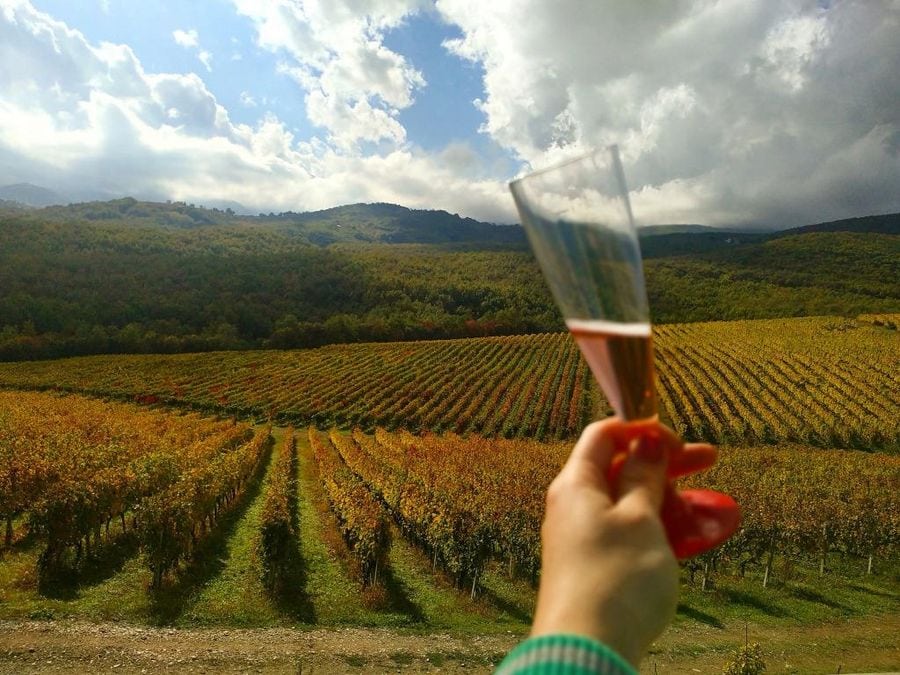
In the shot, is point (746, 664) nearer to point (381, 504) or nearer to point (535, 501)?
point (535, 501)

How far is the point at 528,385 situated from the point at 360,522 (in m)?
38.6

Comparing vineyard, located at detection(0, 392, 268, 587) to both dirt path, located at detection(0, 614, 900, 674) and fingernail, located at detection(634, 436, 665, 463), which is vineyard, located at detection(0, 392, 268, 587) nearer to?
dirt path, located at detection(0, 614, 900, 674)

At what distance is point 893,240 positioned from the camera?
168 meters

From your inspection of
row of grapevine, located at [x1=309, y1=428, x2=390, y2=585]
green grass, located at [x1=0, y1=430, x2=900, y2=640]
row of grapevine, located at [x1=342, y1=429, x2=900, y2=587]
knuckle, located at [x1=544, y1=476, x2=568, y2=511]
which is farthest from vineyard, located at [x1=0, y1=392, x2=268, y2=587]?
knuckle, located at [x1=544, y1=476, x2=568, y2=511]

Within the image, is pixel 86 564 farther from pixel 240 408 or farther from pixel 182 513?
pixel 240 408

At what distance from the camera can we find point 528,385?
5297 centimetres

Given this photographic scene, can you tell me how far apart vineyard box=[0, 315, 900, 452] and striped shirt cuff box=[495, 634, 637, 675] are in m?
A: 41.3

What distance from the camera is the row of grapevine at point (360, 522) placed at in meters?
14.8

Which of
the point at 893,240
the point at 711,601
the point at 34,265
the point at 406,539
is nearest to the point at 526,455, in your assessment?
the point at 406,539

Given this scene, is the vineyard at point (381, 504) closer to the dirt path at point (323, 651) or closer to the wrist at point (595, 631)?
the dirt path at point (323, 651)

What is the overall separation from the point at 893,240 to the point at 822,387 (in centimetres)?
16542

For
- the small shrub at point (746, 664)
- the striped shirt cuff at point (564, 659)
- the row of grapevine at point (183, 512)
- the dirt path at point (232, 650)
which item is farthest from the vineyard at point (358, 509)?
the striped shirt cuff at point (564, 659)

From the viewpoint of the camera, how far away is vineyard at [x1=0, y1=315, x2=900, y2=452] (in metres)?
41.3

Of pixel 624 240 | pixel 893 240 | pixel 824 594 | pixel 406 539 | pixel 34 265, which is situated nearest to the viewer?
pixel 624 240
